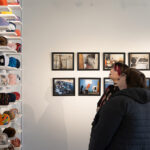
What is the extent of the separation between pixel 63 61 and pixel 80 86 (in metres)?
0.55

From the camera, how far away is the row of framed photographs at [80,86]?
4066 mm

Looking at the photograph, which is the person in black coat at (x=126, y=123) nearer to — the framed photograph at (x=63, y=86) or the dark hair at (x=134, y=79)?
the dark hair at (x=134, y=79)

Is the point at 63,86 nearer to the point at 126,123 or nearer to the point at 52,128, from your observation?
the point at 52,128

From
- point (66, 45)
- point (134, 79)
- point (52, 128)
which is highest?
point (66, 45)

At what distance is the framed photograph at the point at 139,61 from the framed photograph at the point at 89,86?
2.32 ft

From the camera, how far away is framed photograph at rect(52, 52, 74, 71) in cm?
408

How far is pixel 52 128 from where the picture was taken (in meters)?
4.07

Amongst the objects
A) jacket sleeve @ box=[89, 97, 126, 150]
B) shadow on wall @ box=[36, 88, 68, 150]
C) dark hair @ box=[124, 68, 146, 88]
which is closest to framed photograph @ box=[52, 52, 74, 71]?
shadow on wall @ box=[36, 88, 68, 150]

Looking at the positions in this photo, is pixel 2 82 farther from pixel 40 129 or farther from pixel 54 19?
pixel 54 19

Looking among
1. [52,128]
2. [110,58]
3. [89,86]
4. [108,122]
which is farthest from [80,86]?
[108,122]

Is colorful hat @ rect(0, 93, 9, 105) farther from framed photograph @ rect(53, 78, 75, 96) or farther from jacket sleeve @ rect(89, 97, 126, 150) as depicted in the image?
jacket sleeve @ rect(89, 97, 126, 150)

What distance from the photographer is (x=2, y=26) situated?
8.66ft

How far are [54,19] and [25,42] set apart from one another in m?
0.68

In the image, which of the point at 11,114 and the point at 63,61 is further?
the point at 63,61
